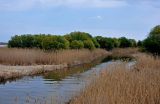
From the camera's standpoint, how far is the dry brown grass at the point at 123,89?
905 centimetres

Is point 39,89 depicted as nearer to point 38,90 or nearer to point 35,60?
point 38,90

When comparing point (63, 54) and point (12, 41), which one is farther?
point (12, 41)

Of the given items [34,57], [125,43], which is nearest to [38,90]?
[34,57]

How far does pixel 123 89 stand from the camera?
1048 cm

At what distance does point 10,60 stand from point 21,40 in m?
11.1

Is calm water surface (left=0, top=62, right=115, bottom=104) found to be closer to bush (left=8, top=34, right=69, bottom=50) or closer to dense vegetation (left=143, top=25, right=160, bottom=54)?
dense vegetation (left=143, top=25, right=160, bottom=54)

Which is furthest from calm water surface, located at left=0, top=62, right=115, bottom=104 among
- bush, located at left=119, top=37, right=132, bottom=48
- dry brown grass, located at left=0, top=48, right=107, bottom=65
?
bush, located at left=119, top=37, right=132, bottom=48

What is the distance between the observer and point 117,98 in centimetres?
910

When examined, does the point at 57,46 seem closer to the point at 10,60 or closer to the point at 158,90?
the point at 10,60

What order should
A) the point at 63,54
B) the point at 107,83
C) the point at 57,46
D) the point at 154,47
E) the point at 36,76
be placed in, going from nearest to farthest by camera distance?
the point at 107,83 → the point at 36,76 → the point at 63,54 → the point at 154,47 → the point at 57,46

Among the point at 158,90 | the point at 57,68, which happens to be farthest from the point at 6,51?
the point at 158,90

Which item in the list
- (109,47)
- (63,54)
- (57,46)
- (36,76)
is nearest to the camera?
(36,76)

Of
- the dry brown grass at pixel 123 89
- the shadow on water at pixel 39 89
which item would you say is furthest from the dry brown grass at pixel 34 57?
the dry brown grass at pixel 123 89

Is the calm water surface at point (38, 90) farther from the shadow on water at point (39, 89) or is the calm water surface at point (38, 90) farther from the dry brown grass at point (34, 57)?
the dry brown grass at point (34, 57)
